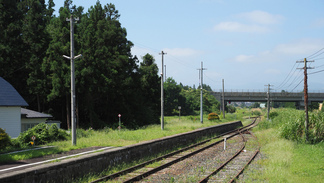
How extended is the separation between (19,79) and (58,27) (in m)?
9.37

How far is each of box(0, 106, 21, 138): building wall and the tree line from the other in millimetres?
12943

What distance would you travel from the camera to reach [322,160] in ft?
53.9

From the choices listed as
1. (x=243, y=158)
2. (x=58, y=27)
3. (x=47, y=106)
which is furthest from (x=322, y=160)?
(x=47, y=106)

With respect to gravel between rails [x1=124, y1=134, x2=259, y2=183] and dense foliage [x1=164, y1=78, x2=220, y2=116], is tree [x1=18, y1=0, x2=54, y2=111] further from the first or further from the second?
dense foliage [x1=164, y1=78, x2=220, y2=116]

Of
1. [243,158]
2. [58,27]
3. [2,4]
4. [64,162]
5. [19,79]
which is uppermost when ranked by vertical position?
[2,4]

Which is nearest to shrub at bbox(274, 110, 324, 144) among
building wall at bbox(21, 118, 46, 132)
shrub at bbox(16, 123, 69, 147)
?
shrub at bbox(16, 123, 69, 147)

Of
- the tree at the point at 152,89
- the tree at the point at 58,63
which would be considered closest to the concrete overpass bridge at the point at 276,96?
the tree at the point at 152,89

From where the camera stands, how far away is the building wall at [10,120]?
2352cm

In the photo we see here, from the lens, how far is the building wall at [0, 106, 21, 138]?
2352 cm

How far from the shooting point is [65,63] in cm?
3881

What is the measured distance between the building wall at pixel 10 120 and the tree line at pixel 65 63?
12.9 metres

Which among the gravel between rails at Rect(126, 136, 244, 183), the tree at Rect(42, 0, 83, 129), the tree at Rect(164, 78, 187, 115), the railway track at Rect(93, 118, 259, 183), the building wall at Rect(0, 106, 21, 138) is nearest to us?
the railway track at Rect(93, 118, 259, 183)

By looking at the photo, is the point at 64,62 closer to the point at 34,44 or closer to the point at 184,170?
the point at 34,44

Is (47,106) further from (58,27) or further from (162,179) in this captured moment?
(162,179)
